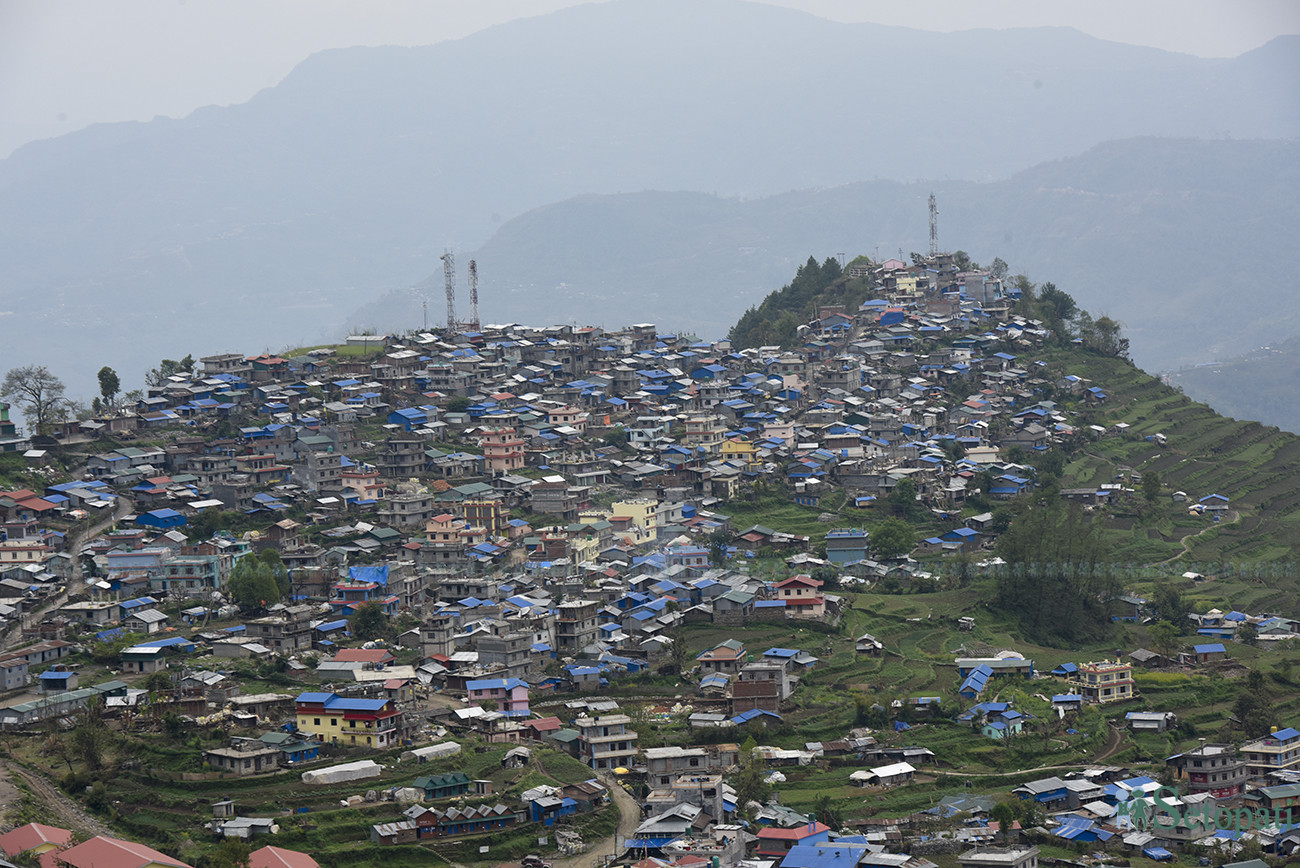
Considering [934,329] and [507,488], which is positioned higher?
[934,329]

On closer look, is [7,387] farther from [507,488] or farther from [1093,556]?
[1093,556]

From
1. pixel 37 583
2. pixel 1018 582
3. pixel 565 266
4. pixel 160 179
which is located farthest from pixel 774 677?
pixel 160 179

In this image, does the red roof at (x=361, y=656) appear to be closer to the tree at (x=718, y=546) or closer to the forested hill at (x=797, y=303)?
the tree at (x=718, y=546)

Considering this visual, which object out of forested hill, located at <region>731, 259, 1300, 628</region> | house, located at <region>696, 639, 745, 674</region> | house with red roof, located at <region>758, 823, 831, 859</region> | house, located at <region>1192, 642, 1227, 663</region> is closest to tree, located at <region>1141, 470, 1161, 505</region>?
forested hill, located at <region>731, 259, 1300, 628</region>

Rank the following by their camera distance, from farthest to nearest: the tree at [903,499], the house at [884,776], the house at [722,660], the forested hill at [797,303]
A: 1. the forested hill at [797,303]
2. the tree at [903,499]
3. the house at [722,660]
4. the house at [884,776]

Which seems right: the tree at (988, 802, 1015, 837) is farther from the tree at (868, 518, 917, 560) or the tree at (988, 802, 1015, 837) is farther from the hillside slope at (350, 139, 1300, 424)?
the hillside slope at (350, 139, 1300, 424)

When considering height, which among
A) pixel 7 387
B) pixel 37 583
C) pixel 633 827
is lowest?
pixel 633 827

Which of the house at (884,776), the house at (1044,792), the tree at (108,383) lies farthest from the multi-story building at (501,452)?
the house at (1044,792)
